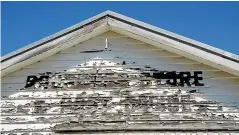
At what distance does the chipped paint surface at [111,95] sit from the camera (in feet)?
19.7

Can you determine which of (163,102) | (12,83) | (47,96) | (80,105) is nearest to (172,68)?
(163,102)

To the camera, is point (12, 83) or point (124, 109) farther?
point (12, 83)

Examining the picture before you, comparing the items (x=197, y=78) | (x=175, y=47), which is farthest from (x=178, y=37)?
(x=197, y=78)

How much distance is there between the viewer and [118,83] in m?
6.47

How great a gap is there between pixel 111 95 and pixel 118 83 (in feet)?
0.75

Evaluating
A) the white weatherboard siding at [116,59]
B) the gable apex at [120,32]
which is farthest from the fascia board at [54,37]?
the white weatherboard siding at [116,59]

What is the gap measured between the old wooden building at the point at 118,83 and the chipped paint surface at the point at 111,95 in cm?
1

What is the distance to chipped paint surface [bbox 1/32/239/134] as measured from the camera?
6.02 meters

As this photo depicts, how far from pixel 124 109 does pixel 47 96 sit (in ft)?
3.81

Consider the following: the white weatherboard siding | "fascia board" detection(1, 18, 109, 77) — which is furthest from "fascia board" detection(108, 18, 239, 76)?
"fascia board" detection(1, 18, 109, 77)

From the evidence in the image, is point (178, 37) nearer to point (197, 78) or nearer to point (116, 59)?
point (197, 78)

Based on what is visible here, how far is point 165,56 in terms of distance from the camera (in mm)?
6699

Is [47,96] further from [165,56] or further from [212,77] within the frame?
[212,77]

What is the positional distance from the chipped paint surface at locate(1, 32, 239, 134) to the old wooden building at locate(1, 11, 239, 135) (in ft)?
0.04
